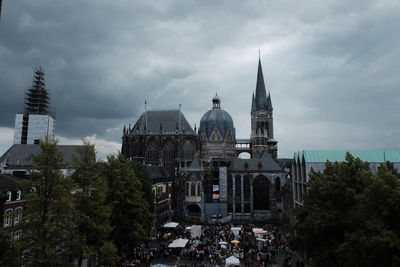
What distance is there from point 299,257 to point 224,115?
59746 millimetres

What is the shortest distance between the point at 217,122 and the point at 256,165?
68.6 feet

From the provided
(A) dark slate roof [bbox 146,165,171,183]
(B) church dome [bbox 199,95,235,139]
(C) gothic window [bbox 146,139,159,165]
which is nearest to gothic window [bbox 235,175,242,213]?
(A) dark slate roof [bbox 146,165,171,183]

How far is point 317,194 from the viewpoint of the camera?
80.6 feet

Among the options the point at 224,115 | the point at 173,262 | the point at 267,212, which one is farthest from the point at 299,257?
the point at 224,115

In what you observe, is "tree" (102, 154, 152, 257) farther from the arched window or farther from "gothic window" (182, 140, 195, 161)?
"gothic window" (182, 140, 195, 161)

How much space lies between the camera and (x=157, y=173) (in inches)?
2857

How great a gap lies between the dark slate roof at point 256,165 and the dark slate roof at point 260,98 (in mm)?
38901

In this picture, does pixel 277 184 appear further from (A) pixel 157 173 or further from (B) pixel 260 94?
(B) pixel 260 94

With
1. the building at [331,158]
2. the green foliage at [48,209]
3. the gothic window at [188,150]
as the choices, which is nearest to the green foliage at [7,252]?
the green foliage at [48,209]

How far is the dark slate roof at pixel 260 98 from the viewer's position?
110 metres

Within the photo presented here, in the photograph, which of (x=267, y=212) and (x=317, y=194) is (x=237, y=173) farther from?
(x=317, y=194)

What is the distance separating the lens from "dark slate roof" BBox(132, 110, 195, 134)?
301 ft

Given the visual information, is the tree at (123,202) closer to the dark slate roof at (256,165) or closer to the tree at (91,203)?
A: the tree at (91,203)

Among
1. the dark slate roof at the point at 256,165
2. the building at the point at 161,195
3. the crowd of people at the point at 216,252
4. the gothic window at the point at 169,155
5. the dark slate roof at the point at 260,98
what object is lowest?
the crowd of people at the point at 216,252
